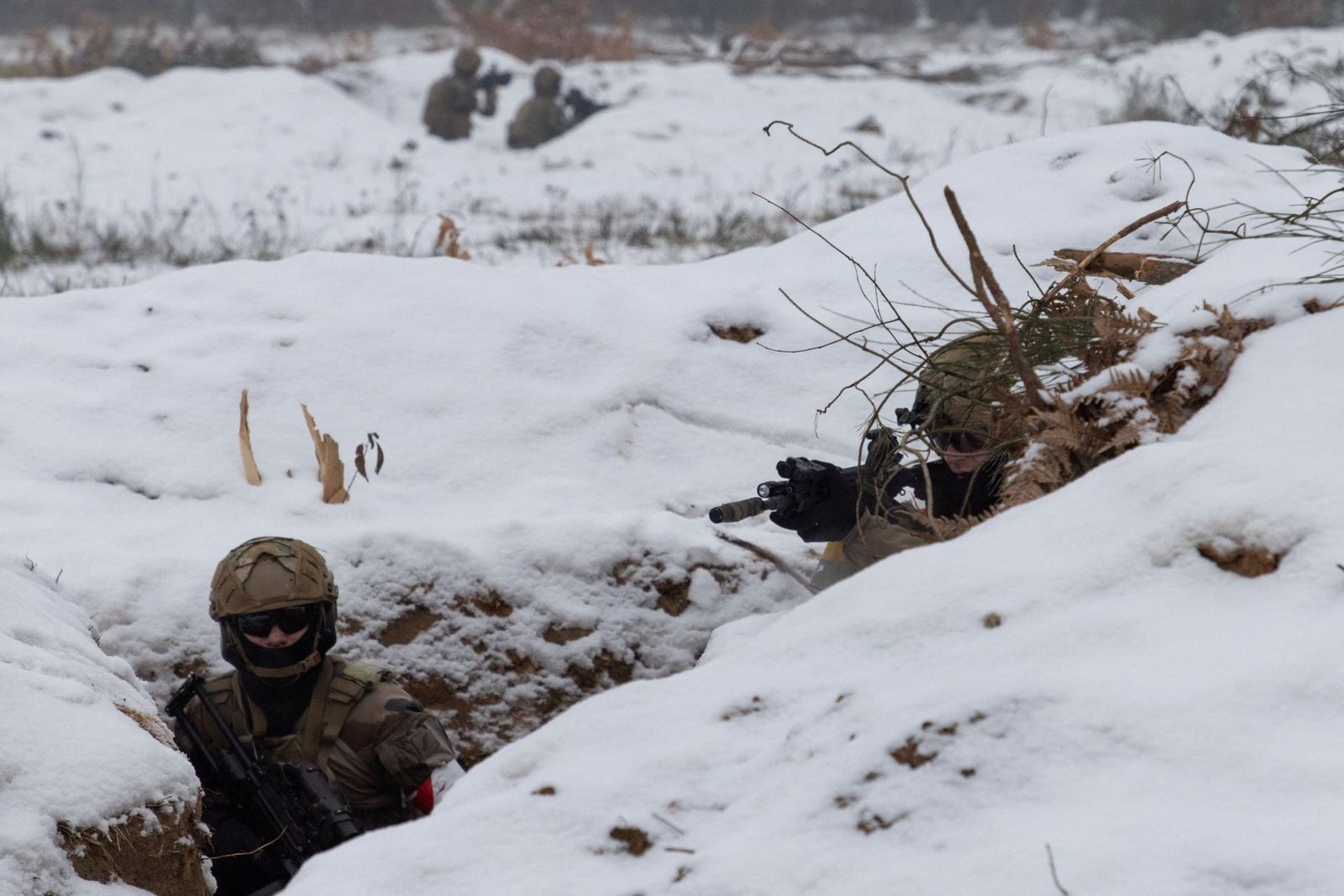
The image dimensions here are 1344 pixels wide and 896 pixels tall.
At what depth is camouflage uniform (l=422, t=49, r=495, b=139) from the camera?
486 inches

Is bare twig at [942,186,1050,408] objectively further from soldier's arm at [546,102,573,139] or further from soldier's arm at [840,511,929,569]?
soldier's arm at [546,102,573,139]

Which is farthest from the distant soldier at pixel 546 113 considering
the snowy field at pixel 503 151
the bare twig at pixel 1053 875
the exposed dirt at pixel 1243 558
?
the bare twig at pixel 1053 875

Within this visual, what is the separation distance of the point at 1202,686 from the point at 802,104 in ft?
41.5

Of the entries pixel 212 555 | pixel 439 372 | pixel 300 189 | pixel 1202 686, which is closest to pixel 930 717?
pixel 1202 686

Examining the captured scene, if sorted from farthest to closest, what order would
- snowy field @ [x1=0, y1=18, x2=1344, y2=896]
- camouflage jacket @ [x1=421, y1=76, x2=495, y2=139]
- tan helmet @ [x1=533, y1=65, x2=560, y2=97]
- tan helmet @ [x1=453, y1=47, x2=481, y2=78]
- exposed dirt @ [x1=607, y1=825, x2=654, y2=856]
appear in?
tan helmet @ [x1=453, y1=47, x2=481, y2=78]
tan helmet @ [x1=533, y1=65, x2=560, y2=97]
camouflage jacket @ [x1=421, y1=76, x2=495, y2=139]
exposed dirt @ [x1=607, y1=825, x2=654, y2=856]
snowy field @ [x1=0, y1=18, x2=1344, y2=896]

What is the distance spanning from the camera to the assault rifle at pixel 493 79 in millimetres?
13055

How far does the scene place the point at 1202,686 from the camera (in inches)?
49.7

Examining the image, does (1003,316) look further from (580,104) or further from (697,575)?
(580,104)

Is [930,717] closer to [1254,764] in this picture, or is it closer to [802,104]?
[1254,764]

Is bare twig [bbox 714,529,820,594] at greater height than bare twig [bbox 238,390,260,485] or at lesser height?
lesser

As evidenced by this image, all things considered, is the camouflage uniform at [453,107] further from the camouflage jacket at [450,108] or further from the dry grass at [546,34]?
the dry grass at [546,34]

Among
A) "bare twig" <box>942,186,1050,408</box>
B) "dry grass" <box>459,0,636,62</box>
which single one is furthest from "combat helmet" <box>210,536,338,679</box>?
"dry grass" <box>459,0,636,62</box>

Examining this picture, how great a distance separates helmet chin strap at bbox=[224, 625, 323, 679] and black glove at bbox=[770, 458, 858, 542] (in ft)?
3.48

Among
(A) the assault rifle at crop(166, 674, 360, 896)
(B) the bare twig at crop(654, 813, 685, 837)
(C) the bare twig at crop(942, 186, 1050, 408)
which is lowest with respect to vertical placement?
(A) the assault rifle at crop(166, 674, 360, 896)
